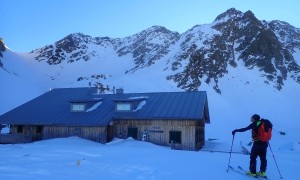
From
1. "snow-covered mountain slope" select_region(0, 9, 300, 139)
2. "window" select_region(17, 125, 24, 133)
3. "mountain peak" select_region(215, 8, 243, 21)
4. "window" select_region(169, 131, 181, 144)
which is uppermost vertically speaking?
"mountain peak" select_region(215, 8, 243, 21)

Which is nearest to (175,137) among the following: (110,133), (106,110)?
(110,133)

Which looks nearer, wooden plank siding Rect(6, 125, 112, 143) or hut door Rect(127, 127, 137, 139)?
wooden plank siding Rect(6, 125, 112, 143)

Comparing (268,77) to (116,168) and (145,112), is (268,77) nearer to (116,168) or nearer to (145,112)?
(145,112)

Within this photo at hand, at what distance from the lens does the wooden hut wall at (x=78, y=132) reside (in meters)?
28.4

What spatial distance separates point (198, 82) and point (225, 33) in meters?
22.5

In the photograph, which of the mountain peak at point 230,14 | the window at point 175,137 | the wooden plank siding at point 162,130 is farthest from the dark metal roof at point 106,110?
the mountain peak at point 230,14

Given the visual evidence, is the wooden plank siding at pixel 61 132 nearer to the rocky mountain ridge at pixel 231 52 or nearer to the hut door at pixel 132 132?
the hut door at pixel 132 132

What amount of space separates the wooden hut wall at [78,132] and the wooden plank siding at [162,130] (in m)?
1.90

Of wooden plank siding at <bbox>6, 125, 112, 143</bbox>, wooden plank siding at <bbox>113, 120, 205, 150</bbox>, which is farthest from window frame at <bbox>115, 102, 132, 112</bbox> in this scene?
wooden plank siding at <bbox>6, 125, 112, 143</bbox>

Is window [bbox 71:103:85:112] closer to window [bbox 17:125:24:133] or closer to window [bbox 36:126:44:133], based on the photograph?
window [bbox 36:126:44:133]

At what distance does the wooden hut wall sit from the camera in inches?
1117

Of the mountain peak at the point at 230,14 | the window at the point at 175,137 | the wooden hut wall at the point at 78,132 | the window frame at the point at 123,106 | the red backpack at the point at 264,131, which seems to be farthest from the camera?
the mountain peak at the point at 230,14

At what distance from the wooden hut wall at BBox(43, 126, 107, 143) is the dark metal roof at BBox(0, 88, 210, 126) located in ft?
2.00

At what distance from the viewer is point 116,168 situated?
11430mm
